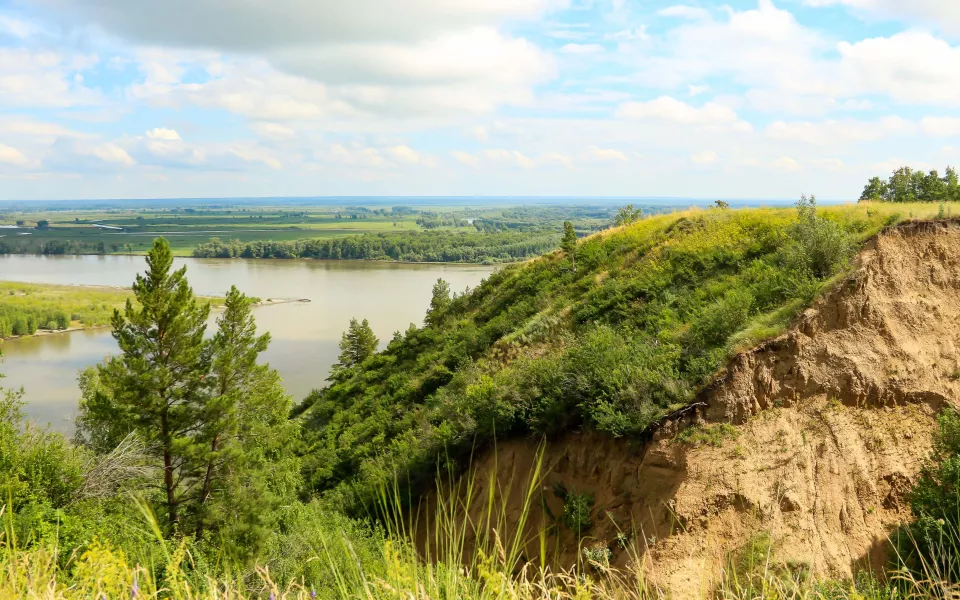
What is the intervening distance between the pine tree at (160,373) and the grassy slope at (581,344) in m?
3.97

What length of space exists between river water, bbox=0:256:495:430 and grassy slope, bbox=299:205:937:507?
13.8 metres

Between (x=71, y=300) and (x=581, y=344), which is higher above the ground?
(x=581, y=344)

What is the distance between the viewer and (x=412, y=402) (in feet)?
61.1

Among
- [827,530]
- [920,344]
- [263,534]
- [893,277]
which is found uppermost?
[893,277]

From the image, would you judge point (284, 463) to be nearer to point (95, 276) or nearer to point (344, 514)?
point (344, 514)

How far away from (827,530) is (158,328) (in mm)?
13611

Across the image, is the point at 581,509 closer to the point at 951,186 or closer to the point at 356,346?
the point at 951,186

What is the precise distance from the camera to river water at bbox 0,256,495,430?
Answer: 4041 cm

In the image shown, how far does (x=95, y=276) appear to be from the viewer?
9119 centimetres

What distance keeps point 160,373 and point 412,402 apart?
287 inches

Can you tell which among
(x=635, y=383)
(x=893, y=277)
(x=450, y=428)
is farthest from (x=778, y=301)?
(x=450, y=428)

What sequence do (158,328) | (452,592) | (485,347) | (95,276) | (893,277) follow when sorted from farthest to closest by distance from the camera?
(95,276), (485,347), (158,328), (893,277), (452,592)

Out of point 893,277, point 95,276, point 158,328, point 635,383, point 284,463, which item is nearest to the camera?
point 635,383

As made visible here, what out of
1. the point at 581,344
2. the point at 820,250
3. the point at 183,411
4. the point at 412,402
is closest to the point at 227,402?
the point at 183,411
